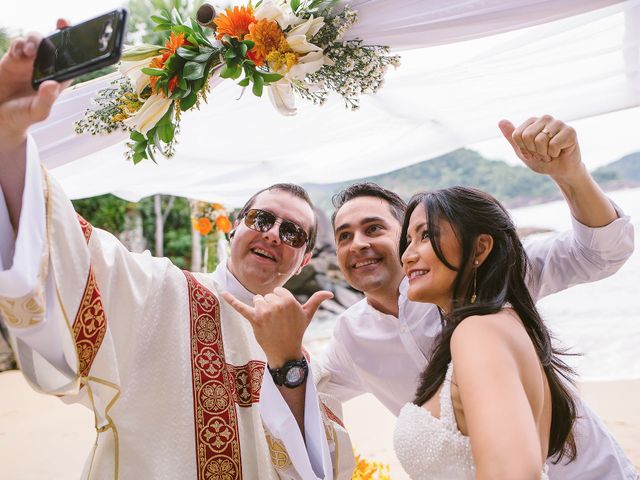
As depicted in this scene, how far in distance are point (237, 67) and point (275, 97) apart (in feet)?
1.14

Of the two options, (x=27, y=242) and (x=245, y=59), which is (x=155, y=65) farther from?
(x=27, y=242)

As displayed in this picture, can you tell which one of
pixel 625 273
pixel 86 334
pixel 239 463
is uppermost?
pixel 625 273

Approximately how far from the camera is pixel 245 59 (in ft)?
6.78

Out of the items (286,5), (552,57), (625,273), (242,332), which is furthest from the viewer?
(625,273)

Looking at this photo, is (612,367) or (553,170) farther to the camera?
(612,367)

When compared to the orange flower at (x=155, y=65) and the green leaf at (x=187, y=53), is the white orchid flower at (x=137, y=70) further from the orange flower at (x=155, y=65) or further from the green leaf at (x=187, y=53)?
the green leaf at (x=187, y=53)

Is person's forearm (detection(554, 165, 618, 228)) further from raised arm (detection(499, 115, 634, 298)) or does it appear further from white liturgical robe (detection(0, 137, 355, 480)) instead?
white liturgical robe (detection(0, 137, 355, 480))

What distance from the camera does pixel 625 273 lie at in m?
25.4

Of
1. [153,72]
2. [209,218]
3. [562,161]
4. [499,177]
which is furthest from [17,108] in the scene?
[499,177]

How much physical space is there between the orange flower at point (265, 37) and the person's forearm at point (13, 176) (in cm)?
89

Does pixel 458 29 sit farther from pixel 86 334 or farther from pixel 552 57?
pixel 86 334

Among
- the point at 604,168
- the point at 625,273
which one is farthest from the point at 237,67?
the point at 604,168

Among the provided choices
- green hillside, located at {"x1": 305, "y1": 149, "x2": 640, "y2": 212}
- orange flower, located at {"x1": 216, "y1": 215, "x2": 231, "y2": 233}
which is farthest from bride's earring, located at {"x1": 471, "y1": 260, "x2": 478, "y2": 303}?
green hillside, located at {"x1": 305, "y1": 149, "x2": 640, "y2": 212}

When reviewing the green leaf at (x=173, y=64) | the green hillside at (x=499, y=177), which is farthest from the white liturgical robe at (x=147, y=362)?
the green hillside at (x=499, y=177)
